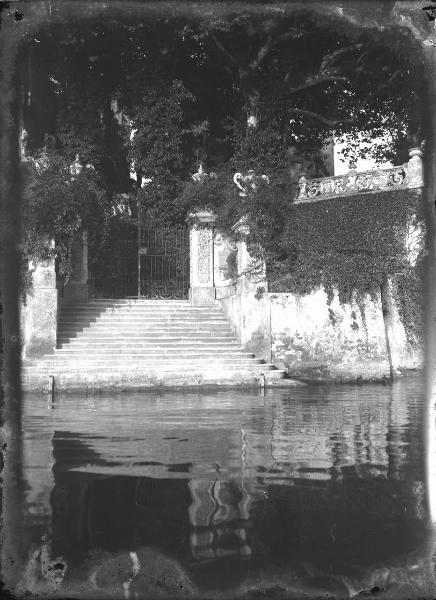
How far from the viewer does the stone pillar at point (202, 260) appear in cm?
2242

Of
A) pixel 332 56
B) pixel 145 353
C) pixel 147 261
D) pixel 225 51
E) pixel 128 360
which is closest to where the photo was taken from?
pixel 128 360

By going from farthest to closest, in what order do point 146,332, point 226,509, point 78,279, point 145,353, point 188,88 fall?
point 188,88 → point 78,279 → point 146,332 → point 145,353 → point 226,509

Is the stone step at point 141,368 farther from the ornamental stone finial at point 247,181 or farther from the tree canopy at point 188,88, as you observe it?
the tree canopy at point 188,88

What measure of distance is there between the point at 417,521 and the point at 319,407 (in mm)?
7878

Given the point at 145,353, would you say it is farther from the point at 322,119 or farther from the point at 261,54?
the point at 322,119

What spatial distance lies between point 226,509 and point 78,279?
1724 centimetres

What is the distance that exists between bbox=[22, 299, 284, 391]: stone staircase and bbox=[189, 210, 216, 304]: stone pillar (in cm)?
81

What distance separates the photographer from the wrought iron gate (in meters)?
23.2

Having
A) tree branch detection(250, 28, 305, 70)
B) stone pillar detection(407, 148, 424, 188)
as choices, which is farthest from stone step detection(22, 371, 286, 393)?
tree branch detection(250, 28, 305, 70)

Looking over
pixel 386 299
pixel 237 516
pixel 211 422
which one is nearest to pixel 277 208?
pixel 386 299

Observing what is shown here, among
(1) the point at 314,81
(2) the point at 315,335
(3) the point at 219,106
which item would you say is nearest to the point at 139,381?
(2) the point at 315,335

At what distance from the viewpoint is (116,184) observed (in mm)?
27516

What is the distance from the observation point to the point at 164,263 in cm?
2341

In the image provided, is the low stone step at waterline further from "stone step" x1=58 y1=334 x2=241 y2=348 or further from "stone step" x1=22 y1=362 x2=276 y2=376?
"stone step" x1=58 y1=334 x2=241 y2=348
